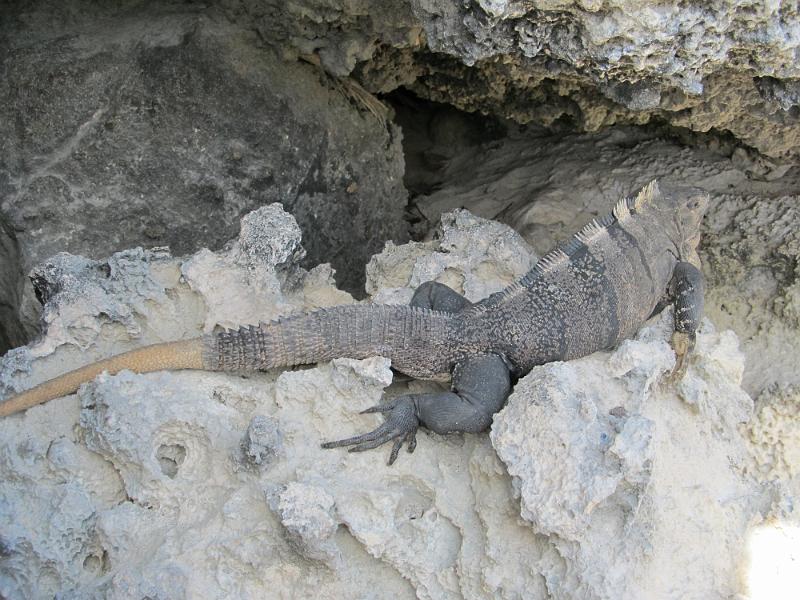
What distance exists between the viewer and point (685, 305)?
2.80 metres

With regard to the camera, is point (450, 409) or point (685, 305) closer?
point (450, 409)

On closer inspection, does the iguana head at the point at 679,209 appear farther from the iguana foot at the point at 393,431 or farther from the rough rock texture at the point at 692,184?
the iguana foot at the point at 393,431

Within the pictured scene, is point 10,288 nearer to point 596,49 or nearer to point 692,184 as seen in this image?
point 596,49

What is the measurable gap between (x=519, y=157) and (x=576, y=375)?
235 centimetres

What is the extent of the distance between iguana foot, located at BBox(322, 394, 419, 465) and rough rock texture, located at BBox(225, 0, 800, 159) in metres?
1.04

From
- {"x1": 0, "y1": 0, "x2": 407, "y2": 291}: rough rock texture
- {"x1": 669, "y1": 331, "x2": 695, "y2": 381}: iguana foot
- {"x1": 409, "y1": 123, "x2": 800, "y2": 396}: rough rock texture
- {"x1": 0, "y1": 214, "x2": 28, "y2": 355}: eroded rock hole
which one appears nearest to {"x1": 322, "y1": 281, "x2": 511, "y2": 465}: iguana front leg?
{"x1": 669, "y1": 331, "x2": 695, "y2": 381}: iguana foot

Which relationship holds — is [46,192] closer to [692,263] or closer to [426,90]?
[426,90]

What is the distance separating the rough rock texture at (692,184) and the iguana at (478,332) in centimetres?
42

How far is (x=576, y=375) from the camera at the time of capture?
88.3 inches

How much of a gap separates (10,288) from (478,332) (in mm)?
1961

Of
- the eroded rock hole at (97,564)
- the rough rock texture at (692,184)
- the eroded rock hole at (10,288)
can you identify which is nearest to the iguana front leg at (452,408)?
the eroded rock hole at (97,564)

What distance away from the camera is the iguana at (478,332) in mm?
2387

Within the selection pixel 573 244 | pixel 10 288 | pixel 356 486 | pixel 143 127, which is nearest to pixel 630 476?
pixel 356 486

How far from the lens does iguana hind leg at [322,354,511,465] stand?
90.4 inches
